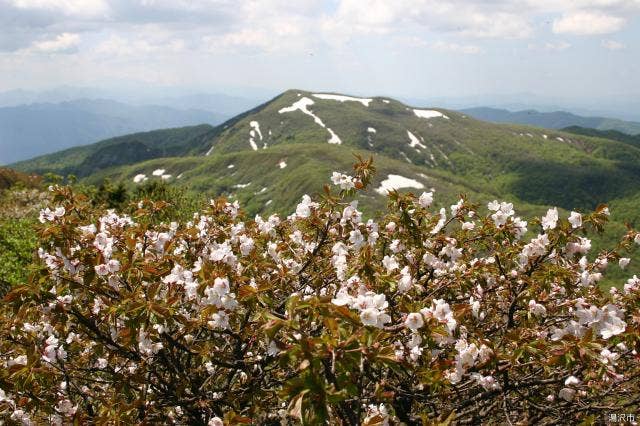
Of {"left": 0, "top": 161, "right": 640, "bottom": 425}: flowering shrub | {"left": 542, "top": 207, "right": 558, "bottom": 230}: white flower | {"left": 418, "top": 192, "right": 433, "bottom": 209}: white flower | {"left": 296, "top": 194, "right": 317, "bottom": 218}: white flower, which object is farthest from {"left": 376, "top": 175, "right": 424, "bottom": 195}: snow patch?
{"left": 542, "top": 207, "right": 558, "bottom": 230}: white flower

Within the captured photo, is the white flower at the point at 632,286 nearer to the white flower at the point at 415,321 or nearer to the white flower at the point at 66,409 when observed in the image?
the white flower at the point at 415,321

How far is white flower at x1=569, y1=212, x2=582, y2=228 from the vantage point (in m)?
5.21

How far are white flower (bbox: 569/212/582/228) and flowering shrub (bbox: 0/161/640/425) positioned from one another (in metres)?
0.02

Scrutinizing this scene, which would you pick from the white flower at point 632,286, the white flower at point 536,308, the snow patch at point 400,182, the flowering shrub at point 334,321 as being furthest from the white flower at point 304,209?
the snow patch at point 400,182

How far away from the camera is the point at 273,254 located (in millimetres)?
6652

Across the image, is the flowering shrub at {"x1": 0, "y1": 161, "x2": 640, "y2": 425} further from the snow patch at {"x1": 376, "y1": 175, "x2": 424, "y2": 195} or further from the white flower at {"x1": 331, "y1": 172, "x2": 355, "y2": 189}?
the snow patch at {"x1": 376, "y1": 175, "x2": 424, "y2": 195}

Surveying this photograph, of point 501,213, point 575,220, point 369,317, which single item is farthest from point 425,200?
point 369,317

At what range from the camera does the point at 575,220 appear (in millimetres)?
5293

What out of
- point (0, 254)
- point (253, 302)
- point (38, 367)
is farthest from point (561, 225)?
point (0, 254)

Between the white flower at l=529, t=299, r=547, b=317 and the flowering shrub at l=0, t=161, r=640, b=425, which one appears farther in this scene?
the white flower at l=529, t=299, r=547, b=317

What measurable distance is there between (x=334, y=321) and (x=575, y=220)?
3.85 m

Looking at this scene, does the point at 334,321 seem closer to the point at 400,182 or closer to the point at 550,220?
the point at 550,220

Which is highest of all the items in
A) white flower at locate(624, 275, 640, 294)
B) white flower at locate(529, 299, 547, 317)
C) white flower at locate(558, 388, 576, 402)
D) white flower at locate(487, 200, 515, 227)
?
white flower at locate(487, 200, 515, 227)

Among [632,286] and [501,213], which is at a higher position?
[501,213]
